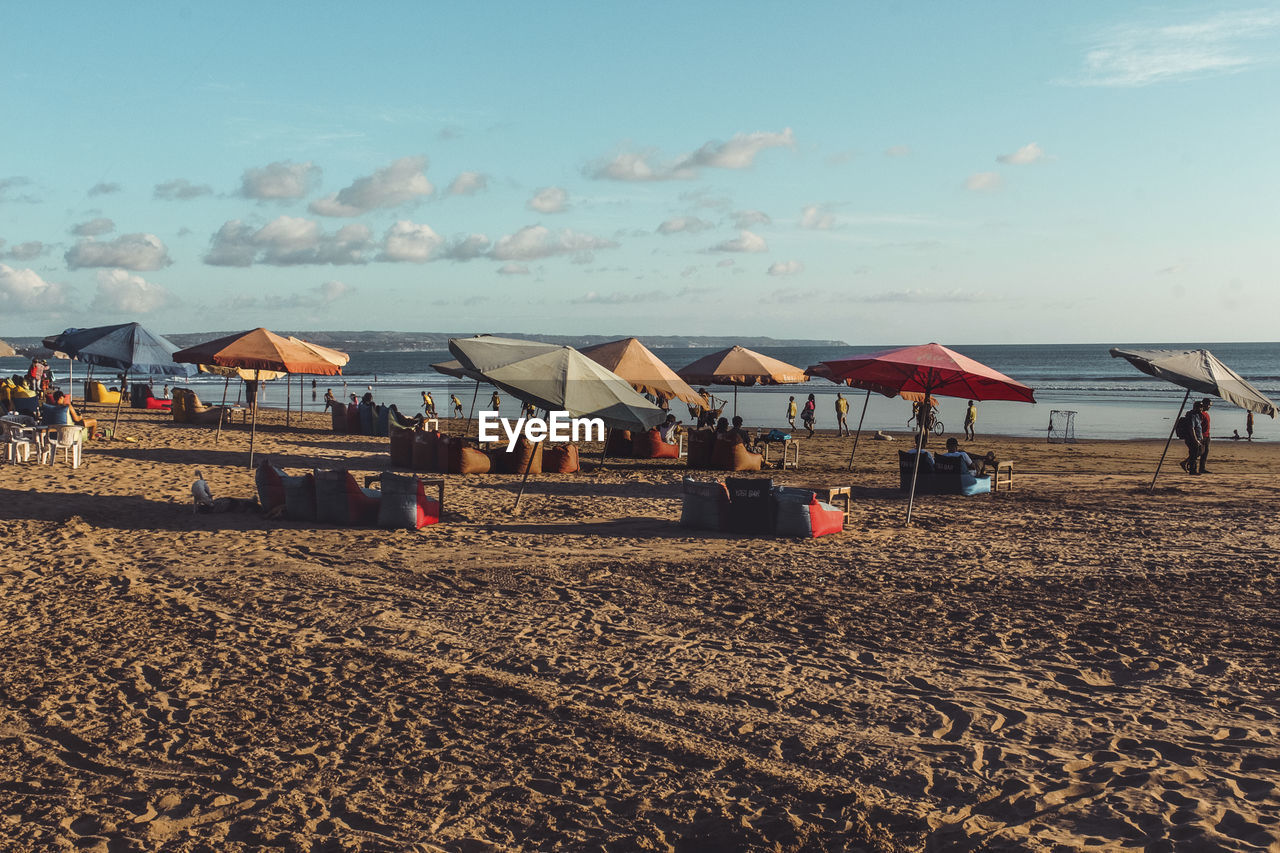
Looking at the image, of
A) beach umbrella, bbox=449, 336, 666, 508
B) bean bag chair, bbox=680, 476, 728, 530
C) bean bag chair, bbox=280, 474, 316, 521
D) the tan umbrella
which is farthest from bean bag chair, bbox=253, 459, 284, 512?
the tan umbrella

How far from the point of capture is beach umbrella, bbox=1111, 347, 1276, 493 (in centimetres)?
1404

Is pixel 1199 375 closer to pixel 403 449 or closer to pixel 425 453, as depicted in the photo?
pixel 425 453

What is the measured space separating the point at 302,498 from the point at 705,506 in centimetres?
456

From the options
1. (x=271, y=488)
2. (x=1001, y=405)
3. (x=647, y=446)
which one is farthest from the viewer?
(x=1001, y=405)

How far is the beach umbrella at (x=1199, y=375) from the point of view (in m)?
14.0

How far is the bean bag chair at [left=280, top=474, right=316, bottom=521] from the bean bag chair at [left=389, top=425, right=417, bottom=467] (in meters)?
5.14

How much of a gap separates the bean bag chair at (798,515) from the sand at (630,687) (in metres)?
0.34

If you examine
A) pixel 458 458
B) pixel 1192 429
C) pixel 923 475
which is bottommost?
pixel 458 458

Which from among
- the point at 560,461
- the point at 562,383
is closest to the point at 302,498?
the point at 562,383

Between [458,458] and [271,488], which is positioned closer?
[271,488]

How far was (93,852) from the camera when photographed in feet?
13.4

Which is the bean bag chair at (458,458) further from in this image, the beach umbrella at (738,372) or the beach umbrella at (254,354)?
the beach umbrella at (738,372)

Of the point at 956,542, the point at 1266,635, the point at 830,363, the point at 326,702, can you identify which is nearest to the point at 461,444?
the point at 830,363

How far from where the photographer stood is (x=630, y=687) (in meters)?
6.13
